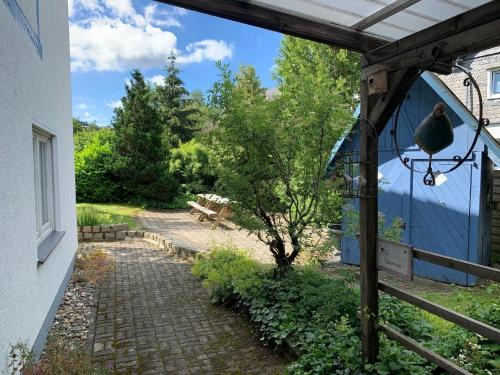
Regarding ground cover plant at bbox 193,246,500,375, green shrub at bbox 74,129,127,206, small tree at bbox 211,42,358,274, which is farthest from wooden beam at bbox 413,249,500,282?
green shrub at bbox 74,129,127,206

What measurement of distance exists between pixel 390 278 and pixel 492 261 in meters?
2.10

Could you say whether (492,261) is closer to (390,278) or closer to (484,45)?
(390,278)

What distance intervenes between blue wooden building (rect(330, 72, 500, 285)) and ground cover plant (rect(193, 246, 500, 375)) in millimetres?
2264

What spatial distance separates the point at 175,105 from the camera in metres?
31.1

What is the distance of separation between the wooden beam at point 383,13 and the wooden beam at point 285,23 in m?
0.11

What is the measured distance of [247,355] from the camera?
161 inches

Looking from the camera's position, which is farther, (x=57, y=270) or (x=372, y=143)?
(x=57, y=270)

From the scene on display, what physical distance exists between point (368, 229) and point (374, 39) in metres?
1.64

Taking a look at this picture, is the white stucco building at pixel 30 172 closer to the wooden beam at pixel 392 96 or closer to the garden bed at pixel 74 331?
the garden bed at pixel 74 331

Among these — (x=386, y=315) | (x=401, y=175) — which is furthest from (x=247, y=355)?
(x=401, y=175)

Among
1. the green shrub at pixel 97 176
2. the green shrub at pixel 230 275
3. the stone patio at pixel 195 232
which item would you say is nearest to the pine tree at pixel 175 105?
the green shrub at pixel 97 176

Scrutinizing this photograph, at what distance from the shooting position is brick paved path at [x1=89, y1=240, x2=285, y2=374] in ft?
12.7

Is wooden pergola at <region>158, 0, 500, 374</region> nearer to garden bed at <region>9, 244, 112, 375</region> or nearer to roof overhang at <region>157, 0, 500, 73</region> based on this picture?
roof overhang at <region>157, 0, 500, 73</region>

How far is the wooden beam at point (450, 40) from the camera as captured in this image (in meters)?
2.12
